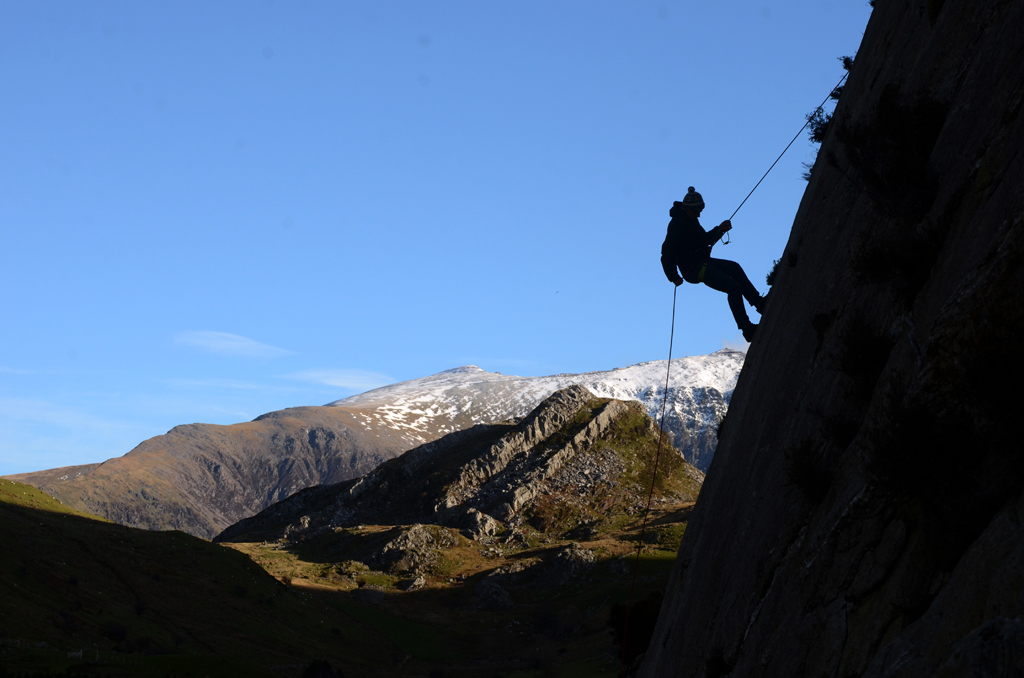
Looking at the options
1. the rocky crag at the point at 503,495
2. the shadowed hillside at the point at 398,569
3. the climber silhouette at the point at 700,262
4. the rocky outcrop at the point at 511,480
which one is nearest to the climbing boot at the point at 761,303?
the climber silhouette at the point at 700,262

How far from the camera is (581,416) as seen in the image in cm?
9444

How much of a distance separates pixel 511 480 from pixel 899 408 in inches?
3179

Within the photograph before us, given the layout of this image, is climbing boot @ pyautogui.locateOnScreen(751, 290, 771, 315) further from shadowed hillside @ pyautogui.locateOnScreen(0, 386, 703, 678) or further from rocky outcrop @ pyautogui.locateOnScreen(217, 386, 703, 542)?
rocky outcrop @ pyautogui.locateOnScreen(217, 386, 703, 542)

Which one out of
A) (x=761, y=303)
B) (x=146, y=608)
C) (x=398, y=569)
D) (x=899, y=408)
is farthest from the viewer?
(x=398, y=569)

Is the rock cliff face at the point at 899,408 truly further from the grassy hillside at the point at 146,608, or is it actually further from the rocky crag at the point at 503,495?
the rocky crag at the point at 503,495

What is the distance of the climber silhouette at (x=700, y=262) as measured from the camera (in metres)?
15.9

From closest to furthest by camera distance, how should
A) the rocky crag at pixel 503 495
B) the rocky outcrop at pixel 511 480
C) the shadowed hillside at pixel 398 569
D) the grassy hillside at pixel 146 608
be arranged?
the grassy hillside at pixel 146 608, the shadowed hillside at pixel 398 569, the rocky crag at pixel 503 495, the rocky outcrop at pixel 511 480

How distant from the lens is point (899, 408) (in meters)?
6.48

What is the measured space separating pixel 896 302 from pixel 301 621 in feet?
160

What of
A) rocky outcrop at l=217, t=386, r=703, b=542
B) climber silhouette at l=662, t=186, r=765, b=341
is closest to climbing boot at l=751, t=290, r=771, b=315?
climber silhouette at l=662, t=186, r=765, b=341

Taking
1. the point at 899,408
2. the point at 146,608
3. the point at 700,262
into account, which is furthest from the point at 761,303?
the point at 146,608

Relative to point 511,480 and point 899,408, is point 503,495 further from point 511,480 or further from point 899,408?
point 899,408

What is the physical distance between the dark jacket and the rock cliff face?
11.3ft

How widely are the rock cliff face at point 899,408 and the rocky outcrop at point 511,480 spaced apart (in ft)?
225
